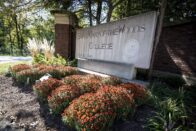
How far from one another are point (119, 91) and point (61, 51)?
6135mm

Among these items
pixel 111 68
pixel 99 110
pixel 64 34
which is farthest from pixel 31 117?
pixel 64 34

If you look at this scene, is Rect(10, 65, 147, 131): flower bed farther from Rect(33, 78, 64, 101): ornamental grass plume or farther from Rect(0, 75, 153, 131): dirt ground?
Rect(0, 75, 153, 131): dirt ground

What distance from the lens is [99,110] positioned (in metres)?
2.67

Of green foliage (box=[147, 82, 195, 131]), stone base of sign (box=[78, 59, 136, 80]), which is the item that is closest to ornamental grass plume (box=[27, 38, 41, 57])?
stone base of sign (box=[78, 59, 136, 80])

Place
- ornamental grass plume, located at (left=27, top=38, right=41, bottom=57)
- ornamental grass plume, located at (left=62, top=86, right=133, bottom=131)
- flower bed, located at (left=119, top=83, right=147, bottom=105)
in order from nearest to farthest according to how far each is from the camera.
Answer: ornamental grass plume, located at (left=62, top=86, right=133, bottom=131)
flower bed, located at (left=119, top=83, right=147, bottom=105)
ornamental grass plume, located at (left=27, top=38, right=41, bottom=57)

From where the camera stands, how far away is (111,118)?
265 centimetres

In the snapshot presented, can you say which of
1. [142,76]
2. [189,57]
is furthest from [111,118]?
[189,57]

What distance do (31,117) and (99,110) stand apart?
57.7 inches

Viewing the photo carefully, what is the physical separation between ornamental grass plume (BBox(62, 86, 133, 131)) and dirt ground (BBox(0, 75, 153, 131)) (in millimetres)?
210

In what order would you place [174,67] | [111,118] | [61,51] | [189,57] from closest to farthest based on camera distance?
[111,118] → [189,57] → [174,67] → [61,51]

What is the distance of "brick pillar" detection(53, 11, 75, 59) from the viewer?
27.9ft

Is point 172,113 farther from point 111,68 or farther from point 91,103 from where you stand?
point 111,68

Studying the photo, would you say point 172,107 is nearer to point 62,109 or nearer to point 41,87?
point 62,109

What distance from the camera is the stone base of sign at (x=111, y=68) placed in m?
5.15
